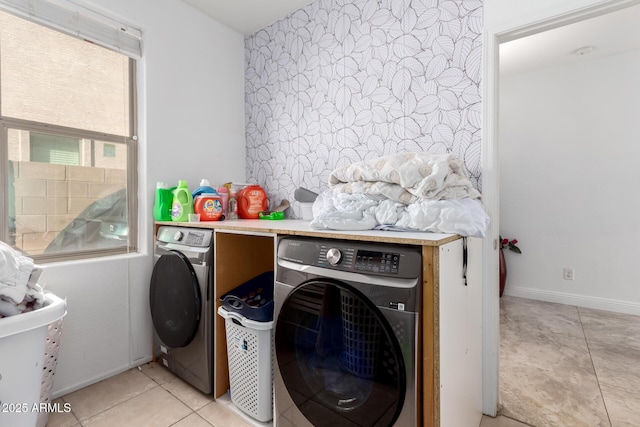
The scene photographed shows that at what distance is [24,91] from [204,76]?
3.51ft

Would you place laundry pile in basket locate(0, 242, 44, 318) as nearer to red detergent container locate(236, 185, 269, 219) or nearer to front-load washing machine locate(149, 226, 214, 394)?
front-load washing machine locate(149, 226, 214, 394)

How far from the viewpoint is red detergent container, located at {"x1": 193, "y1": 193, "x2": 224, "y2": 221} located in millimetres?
1925

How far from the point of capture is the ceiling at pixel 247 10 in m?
2.16

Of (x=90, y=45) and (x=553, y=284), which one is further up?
(x=90, y=45)

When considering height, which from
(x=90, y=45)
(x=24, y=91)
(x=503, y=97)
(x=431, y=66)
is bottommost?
(x=24, y=91)

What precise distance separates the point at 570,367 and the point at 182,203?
273 cm

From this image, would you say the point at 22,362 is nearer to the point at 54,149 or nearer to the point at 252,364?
the point at 252,364

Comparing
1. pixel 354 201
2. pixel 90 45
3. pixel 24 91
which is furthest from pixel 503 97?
pixel 24 91

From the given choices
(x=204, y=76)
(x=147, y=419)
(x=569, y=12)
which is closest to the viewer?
(x=569, y=12)

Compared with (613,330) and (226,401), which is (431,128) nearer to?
(226,401)

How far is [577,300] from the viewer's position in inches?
123

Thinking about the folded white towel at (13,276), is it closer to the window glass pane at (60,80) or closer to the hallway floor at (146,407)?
the hallway floor at (146,407)

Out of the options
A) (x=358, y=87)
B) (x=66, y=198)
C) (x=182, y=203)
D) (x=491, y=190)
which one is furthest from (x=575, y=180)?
(x=66, y=198)

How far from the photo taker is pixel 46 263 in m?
1.64
